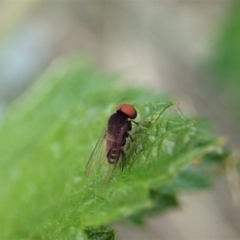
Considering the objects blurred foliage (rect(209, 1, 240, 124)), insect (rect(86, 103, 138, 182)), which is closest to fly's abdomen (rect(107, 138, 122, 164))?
insect (rect(86, 103, 138, 182))

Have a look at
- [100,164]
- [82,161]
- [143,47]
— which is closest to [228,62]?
[143,47]

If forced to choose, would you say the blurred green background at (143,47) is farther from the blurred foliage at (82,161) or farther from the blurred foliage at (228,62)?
the blurred foliage at (82,161)

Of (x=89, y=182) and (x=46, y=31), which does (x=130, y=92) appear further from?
(x=46, y=31)

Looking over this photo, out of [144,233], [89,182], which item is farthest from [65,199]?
[144,233]

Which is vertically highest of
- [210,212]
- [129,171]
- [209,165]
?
[210,212]

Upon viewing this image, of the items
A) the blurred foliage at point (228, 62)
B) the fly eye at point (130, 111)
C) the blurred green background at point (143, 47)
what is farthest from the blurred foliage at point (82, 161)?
the blurred green background at point (143, 47)

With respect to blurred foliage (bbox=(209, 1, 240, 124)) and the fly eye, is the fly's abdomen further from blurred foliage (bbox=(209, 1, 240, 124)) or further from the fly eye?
blurred foliage (bbox=(209, 1, 240, 124))
